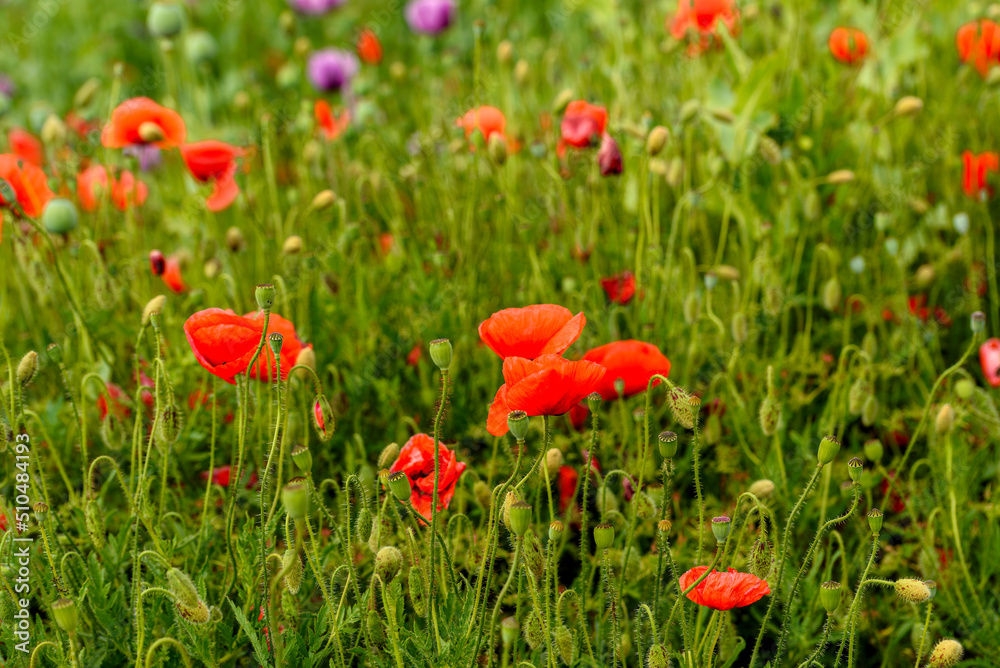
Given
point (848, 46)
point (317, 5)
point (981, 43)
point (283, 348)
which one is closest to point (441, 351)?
point (283, 348)

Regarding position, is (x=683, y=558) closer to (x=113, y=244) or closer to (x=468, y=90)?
(x=113, y=244)

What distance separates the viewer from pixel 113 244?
2262 mm

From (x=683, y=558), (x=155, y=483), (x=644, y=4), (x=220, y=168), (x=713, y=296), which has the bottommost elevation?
(x=683, y=558)

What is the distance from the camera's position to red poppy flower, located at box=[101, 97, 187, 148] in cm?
196

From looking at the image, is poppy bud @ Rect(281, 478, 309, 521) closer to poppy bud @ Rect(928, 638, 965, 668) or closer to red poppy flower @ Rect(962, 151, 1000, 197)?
poppy bud @ Rect(928, 638, 965, 668)

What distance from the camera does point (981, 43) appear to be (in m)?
2.44

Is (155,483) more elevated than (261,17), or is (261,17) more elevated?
(261,17)

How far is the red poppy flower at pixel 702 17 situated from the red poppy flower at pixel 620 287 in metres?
0.80

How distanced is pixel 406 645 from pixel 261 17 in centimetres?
383

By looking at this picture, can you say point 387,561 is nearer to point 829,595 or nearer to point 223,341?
point 223,341

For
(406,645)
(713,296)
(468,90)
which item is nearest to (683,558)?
(406,645)

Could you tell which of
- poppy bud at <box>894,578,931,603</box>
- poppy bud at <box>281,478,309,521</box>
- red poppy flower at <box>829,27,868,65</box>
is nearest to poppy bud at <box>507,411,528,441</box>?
poppy bud at <box>281,478,309,521</box>

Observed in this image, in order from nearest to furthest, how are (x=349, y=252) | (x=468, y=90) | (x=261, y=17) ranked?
(x=349, y=252) → (x=468, y=90) → (x=261, y=17)

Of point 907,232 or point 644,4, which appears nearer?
point 907,232
